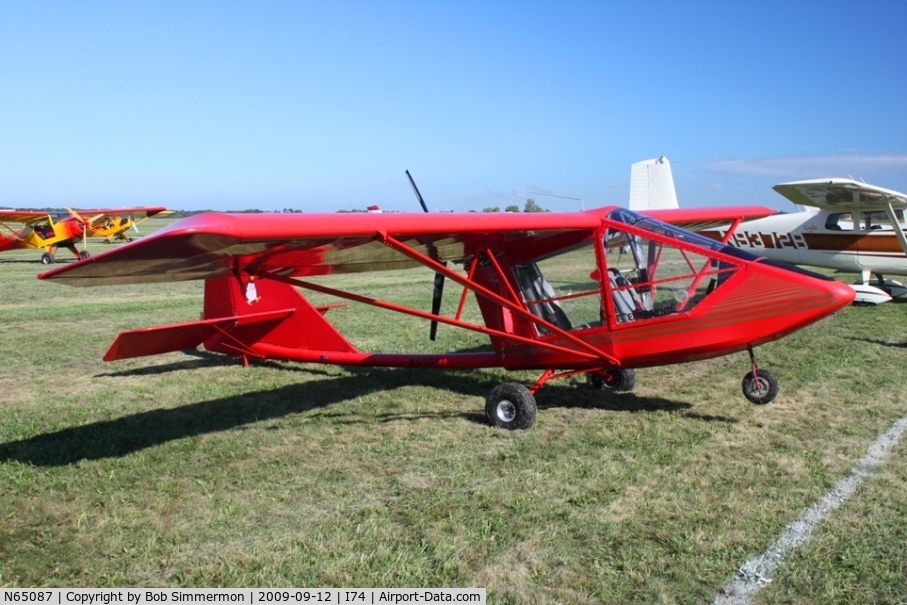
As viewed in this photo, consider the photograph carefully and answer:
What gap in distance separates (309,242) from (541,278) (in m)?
2.56

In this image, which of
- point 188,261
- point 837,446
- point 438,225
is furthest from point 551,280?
point 188,261

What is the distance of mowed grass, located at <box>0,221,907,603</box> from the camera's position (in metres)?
3.43

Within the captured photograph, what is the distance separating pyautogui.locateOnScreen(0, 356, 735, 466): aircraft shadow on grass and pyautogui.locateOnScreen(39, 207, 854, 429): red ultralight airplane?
34 centimetres

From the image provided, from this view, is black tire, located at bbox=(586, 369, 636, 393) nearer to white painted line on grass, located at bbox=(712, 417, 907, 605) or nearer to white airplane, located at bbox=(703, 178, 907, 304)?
white painted line on grass, located at bbox=(712, 417, 907, 605)

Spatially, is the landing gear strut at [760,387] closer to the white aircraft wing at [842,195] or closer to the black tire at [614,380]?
the black tire at [614,380]

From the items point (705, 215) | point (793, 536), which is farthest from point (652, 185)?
point (793, 536)

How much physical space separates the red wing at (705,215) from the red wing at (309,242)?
8.01 ft

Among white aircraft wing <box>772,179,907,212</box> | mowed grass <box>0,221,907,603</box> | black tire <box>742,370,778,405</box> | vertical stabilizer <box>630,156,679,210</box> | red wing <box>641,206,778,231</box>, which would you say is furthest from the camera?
vertical stabilizer <box>630,156,679,210</box>

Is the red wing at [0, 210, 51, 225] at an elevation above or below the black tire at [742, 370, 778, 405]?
above

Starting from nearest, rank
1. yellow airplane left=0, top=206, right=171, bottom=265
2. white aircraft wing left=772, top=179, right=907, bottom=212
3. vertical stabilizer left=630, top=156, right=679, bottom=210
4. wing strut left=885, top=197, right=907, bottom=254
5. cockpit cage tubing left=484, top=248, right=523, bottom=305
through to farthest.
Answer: cockpit cage tubing left=484, top=248, right=523, bottom=305 < white aircraft wing left=772, top=179, right=907, bottom=212 < wing strut left=885, top=197, right=907, bottom=254 < vertical stabilizer left=630, top=156, right=679, bottom=210 < yellow airplane left=0, top=206, right=171, bottom=265

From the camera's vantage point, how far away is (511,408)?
19.3ft

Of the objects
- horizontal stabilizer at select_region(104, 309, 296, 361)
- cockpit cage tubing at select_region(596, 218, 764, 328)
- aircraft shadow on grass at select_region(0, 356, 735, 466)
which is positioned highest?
cockpit cage tubing at select_region(596, 218, 764, 328)

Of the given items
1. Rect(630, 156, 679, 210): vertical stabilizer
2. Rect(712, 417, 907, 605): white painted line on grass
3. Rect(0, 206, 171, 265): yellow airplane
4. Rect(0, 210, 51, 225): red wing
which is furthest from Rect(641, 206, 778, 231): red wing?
Rect(0, 210, 51, 225): red wing

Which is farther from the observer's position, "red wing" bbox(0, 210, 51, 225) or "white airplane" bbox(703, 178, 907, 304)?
"red wing" bbox(0, 210, 51, 225)
